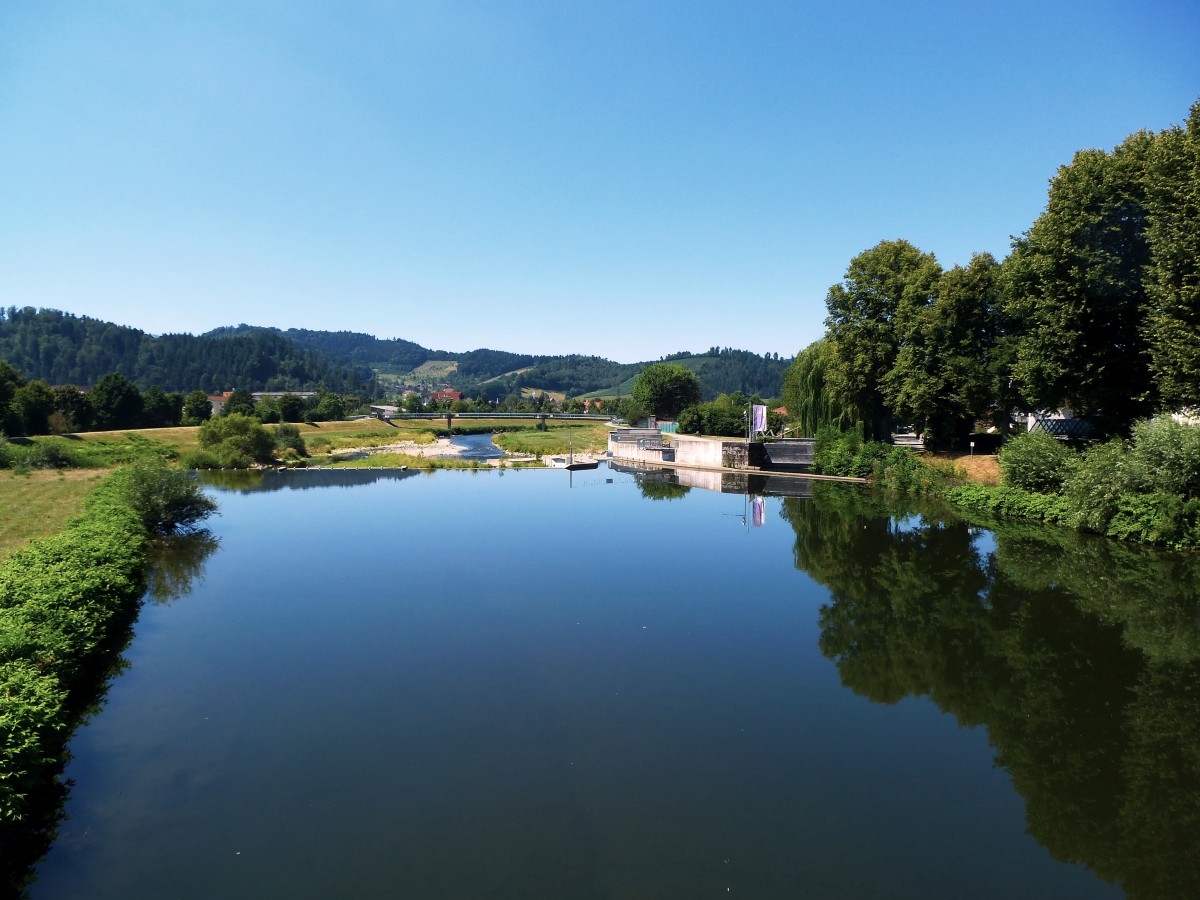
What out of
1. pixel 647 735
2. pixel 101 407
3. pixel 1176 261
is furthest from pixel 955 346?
pixel 101 407

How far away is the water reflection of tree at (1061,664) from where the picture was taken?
29.0 ft

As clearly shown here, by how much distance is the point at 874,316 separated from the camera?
43531 mm

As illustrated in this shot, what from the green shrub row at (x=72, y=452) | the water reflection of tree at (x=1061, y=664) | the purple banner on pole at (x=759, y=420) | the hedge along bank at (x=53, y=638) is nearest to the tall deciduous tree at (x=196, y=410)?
the green shrub row at (x=72, y=452)

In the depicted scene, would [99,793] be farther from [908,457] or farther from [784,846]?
[908,457]

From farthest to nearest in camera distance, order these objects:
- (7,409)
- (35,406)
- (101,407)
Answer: (101,407)
(35,406)
(7,409)

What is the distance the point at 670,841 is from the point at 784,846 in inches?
51.7

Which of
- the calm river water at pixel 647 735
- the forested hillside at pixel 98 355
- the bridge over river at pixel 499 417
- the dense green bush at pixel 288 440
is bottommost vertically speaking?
the calm river water at pixel 647 735

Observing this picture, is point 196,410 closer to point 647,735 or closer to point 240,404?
point 240,404

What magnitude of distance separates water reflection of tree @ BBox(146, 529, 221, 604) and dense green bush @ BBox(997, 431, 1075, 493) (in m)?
31.9

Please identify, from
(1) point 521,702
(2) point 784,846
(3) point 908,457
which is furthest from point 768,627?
(3) point 908,457

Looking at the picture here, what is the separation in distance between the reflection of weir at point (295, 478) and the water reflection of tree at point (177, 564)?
54.6ft

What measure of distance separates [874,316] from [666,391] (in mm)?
55165

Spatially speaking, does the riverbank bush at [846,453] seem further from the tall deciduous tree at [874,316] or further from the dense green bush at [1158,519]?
the dense green bush at [1158,519]

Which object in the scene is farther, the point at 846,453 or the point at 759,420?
the point at 759,420
